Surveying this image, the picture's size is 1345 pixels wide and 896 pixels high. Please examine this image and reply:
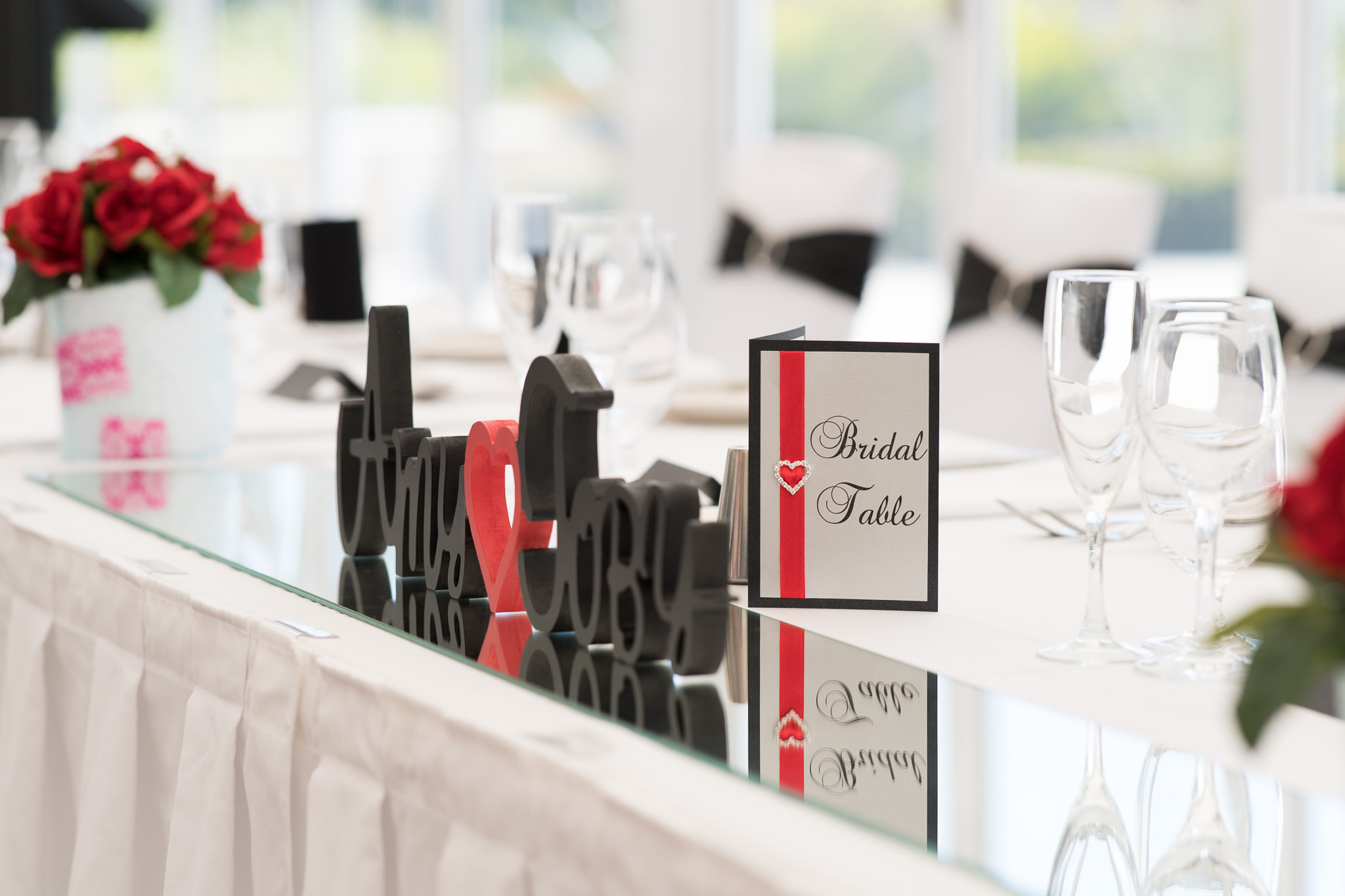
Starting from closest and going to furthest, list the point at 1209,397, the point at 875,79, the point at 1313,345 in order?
the point at 1209,397, the point at 1313,345, the point at 875,79

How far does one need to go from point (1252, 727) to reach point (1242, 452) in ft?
1.08

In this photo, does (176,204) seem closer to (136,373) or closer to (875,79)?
(136,373)

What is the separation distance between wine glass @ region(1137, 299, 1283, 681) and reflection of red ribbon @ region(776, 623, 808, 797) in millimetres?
188

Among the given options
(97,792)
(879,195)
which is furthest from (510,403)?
(879,195)

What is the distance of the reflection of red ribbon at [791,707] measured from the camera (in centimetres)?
61

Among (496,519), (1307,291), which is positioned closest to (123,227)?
(496,519)

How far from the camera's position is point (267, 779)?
0.90m

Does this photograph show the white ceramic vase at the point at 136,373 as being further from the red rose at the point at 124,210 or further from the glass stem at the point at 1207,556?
the glass stem at the point at 1207,556

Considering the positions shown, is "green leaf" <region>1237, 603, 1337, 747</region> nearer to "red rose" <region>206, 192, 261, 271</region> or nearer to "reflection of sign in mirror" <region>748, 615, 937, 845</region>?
"reflection of sign in mirror" <region>748, 615, 937, 845</region>

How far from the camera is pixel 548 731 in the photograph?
686 mm

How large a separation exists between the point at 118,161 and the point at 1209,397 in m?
1.04

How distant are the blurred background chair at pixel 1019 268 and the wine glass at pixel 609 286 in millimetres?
980

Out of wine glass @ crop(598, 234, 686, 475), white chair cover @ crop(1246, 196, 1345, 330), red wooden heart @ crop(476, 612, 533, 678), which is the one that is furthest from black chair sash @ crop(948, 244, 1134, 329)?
Answer: red wooden heart @ crop(476, 612, 533, 678)

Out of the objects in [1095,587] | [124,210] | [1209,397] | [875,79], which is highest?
[875,79]
